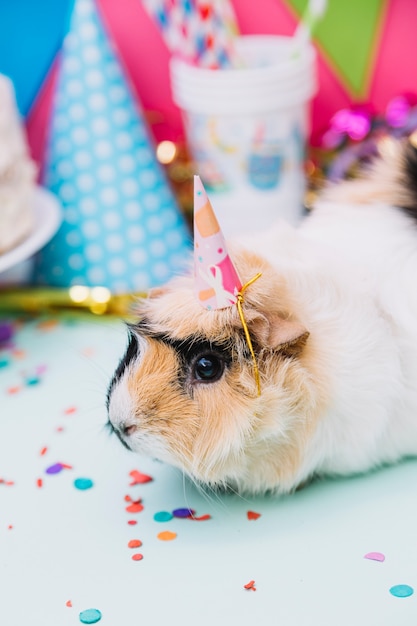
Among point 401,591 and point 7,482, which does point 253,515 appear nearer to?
point 401,591

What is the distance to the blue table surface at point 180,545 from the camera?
0.95 metres

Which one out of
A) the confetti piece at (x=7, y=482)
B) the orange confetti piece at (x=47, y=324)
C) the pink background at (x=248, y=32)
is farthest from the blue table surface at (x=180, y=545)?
the pink background at (x=248, y=32)

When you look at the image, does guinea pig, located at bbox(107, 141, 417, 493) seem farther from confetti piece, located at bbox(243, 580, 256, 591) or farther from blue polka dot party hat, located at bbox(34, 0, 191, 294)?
blue polka dot party hat, located at bbox(34, 0, 191, 294)

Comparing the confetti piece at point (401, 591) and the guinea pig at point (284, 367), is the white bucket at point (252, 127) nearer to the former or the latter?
the guinea pig at point (284, 367)

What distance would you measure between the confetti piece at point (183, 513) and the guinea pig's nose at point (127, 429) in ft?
0.61

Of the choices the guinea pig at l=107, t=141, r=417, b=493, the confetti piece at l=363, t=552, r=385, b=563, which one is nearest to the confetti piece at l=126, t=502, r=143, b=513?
the guinea pig at l=107, t=141, r=417, b=493

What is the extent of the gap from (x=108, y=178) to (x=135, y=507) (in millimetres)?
801

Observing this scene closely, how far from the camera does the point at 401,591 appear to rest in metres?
0.94

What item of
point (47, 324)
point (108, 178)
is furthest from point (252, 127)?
point (47, 324)

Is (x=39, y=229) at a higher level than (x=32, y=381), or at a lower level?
higher

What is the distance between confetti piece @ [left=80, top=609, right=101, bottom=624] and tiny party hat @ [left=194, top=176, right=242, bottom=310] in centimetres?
39

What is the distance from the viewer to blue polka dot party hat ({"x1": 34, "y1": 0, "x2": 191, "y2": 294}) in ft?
5.51

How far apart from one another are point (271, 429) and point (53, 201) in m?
0.90

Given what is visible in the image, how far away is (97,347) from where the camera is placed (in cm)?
155
